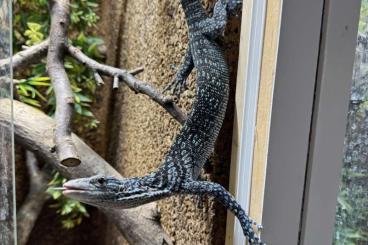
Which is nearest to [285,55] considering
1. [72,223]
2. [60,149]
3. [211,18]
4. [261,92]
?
[261,92]

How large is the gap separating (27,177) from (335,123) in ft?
5.04

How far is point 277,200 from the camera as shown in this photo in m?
0.85

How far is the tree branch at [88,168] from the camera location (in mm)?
1124

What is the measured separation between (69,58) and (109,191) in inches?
44.5

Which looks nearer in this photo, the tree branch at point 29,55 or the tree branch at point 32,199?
the tree branch at point 29,55

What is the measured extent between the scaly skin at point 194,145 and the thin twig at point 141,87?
72 millimetres

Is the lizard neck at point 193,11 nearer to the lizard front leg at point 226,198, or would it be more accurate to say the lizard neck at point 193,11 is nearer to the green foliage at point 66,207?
the lizard front leg at point 226,198

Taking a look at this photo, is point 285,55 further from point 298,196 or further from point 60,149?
point 60,149

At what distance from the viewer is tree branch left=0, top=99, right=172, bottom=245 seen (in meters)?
1.12

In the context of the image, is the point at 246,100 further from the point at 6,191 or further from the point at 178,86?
the point at 6,191

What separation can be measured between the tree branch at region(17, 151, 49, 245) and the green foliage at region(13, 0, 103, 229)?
0.26 ft

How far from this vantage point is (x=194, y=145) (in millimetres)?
886

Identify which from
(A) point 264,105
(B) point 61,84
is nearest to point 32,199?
(B) point 61,84

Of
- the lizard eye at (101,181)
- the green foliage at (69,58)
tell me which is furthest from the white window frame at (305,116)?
the green foliage at (69,58)
